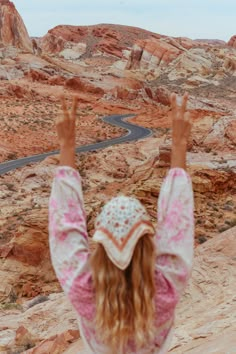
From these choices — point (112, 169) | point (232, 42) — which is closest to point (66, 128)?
point (112, 169)

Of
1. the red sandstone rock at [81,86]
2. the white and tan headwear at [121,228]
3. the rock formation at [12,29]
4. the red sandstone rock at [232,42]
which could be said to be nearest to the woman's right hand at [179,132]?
the white and tan headwear at [121,228]

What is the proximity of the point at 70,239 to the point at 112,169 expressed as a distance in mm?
27229

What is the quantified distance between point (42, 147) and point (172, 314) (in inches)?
1508

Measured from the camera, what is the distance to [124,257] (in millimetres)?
2100

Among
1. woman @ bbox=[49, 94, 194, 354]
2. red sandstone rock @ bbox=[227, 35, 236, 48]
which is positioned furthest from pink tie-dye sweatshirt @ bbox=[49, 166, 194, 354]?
red sandstone rock @ bbox=[227, 35, 236, 48]

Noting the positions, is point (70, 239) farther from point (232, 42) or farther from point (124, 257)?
point (232, 42)

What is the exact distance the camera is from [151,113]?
56938 millimetres

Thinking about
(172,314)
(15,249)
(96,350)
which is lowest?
(15,249)

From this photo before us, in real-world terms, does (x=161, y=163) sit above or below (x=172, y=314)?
below

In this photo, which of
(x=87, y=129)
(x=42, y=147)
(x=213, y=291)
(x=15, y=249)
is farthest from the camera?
(x=87, y=129)

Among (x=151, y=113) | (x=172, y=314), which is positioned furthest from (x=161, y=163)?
(x=151, y=113)

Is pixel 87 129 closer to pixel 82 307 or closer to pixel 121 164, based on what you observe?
pixel 121 164

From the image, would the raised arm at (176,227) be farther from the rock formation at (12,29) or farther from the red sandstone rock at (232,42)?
the red sandstone rock at (232,42)

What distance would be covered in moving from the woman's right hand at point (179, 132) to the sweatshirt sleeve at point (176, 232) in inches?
3.0
